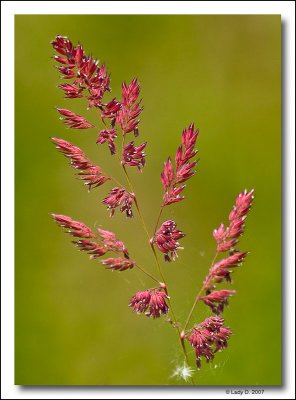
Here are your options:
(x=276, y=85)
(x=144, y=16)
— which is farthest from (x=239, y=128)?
(x=144, y=16)

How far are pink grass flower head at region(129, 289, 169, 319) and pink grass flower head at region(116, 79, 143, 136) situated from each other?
0.94ft

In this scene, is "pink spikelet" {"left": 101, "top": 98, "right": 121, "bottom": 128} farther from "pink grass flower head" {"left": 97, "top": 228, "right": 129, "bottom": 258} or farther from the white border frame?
the white border frame

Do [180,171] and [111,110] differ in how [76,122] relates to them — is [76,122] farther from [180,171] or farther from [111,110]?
[180,171]

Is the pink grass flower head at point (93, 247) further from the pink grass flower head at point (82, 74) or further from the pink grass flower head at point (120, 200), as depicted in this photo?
the pink grass flower head at point (82, 74)

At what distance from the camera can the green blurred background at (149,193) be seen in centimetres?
125

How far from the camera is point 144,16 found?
50.6 inches

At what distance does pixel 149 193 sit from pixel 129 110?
40 centimetres

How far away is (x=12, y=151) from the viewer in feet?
4.18

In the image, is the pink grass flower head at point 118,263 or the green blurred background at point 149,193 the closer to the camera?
the pink grass flower head at point 118,263

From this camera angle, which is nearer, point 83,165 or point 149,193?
point 83,165

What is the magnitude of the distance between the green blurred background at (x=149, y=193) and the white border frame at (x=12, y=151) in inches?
0.7

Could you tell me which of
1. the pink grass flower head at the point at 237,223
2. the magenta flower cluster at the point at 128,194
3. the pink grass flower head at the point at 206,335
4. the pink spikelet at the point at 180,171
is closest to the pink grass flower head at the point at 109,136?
the magenta flower cluster at the point at 128,194

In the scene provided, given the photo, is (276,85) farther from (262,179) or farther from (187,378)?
(187,378)

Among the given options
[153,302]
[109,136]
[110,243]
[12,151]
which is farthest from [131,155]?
[12,151]
